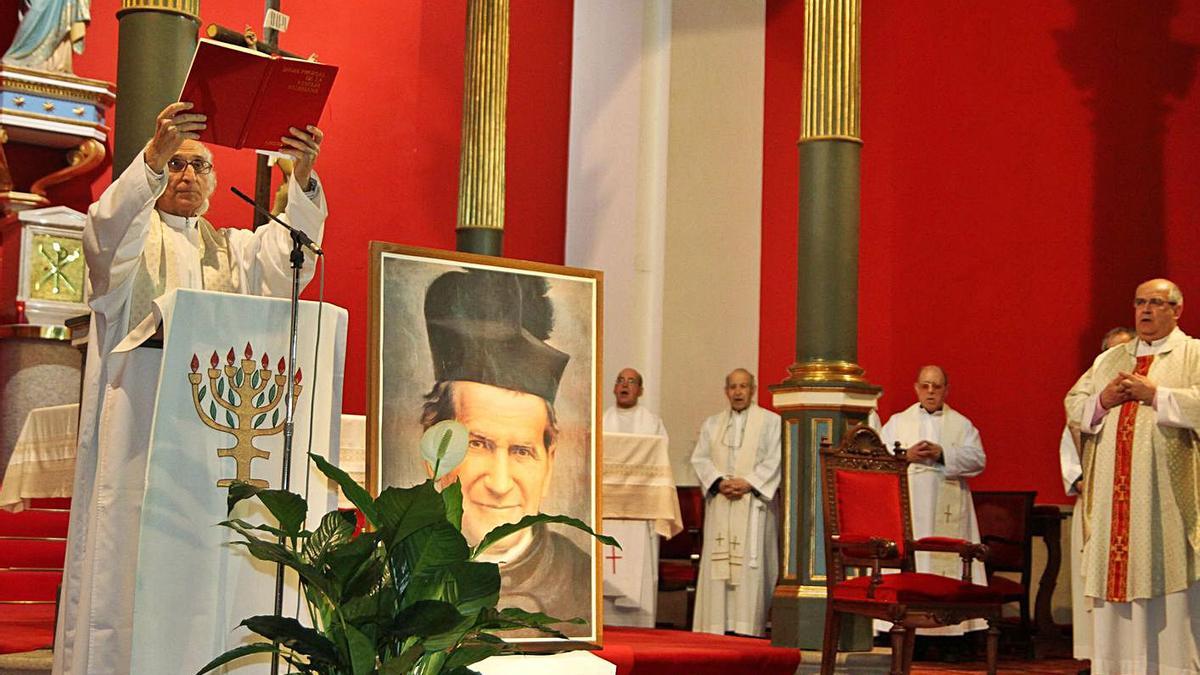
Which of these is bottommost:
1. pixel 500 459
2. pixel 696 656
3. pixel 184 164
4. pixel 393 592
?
pixel 696 656

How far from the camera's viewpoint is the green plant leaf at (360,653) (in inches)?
94.1

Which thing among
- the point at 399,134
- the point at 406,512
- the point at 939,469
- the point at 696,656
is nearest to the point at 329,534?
the point at 406,512

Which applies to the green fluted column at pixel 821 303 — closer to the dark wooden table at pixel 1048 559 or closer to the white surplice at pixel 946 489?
the white surplice at pixel 946 489

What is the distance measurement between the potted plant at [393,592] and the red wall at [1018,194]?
7237 mm

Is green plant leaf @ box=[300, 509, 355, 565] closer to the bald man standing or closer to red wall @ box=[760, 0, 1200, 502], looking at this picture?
the bald man standing

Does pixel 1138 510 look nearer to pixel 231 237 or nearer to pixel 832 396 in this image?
pixel 832 396

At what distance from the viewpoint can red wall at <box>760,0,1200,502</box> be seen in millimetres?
9180

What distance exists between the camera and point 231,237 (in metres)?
4.22

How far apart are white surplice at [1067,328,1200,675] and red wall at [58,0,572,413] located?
437 centimetres

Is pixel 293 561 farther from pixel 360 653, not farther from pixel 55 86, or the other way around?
pixel 55 86

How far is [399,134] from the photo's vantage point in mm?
9594

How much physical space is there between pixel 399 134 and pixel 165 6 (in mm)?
4461

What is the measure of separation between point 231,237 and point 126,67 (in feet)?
4.16

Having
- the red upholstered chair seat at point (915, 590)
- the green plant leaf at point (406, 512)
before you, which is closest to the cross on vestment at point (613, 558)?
the red upholstered chair seat at point (915, 590)
